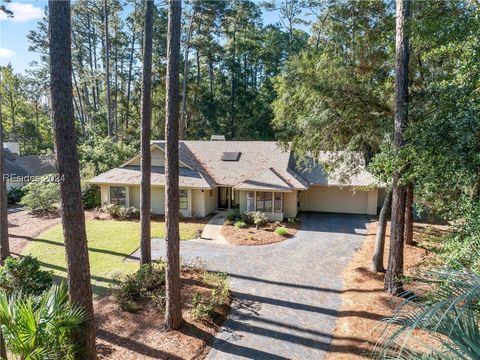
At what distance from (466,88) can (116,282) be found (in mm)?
10760

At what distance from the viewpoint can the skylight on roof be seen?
22688 millimetres

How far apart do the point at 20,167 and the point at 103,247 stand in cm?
2082

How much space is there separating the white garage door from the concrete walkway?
6.02 metres

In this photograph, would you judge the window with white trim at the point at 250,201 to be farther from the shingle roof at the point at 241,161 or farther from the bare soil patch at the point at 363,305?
the bare soil patch at the point at 363,305

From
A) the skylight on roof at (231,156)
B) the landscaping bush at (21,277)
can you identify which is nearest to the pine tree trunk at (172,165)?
the landscaping bush at (21,277)

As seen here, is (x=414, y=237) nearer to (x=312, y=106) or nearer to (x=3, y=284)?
(x=312, y=106)

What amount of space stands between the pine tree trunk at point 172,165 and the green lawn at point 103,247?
3.58 metres

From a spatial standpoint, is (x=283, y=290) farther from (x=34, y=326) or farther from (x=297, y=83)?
(x=34, y=326)

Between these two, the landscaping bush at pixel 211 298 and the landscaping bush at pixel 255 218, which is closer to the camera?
the landscaping bush at pixel 211 298

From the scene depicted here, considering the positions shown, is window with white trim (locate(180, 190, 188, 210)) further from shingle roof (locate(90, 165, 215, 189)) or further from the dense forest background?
the dense forest background

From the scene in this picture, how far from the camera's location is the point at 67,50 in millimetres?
5324

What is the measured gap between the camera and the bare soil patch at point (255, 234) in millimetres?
15672

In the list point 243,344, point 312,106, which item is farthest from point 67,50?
point 312,106

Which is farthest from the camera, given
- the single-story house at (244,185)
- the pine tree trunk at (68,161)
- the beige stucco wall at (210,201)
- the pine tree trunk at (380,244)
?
the beige stucco wall at (210,201)
